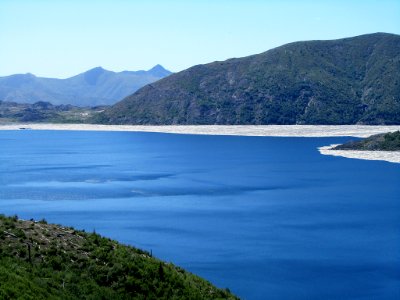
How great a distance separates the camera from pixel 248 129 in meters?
152

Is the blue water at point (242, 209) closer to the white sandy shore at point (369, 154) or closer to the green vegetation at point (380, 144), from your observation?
the white sandy shore at point (369, 154)

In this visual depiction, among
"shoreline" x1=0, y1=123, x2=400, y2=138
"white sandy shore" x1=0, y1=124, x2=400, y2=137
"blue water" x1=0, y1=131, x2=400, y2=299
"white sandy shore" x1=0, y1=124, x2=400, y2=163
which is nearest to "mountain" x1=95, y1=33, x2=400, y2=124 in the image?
"shoreline" x1=0, y1=123, x2=400, y2=138

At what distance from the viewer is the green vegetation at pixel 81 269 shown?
17234 mm


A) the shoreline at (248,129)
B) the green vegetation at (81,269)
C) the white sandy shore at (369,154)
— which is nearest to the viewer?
the green vegetation at (81,269)

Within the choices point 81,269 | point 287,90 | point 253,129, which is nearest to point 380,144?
point 253,129

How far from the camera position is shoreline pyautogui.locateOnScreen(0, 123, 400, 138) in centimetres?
13588

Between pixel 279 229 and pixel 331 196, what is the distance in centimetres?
1697

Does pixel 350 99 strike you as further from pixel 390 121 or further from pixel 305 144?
pixel 305 144

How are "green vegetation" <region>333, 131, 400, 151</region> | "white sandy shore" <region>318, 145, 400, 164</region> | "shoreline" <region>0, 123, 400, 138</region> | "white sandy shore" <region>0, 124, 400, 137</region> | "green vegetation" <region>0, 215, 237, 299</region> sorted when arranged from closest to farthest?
"green vegetation" <region>0, 215, 237, 299</region> → "white sandy shore" <region>318, 145, 400, 164</region> → "green vegetation" <region>333, 131, 400, 151</region> → "shoreline" <region>0, 123, 400, 138</region> → "white sandy shore" <region>0, 124, 400, 137</region>

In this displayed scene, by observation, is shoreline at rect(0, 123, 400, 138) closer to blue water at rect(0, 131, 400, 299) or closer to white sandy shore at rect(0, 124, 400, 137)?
white sandy shore at rect(0, 124, 400, 137)

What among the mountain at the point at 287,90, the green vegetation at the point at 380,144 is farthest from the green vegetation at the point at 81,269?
the mountain at the point at 287,90

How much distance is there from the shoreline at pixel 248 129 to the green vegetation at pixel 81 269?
108 m

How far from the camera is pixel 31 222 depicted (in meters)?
22.0

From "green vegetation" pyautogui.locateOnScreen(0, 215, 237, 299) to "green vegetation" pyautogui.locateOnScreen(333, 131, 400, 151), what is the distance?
78662 millimetres
